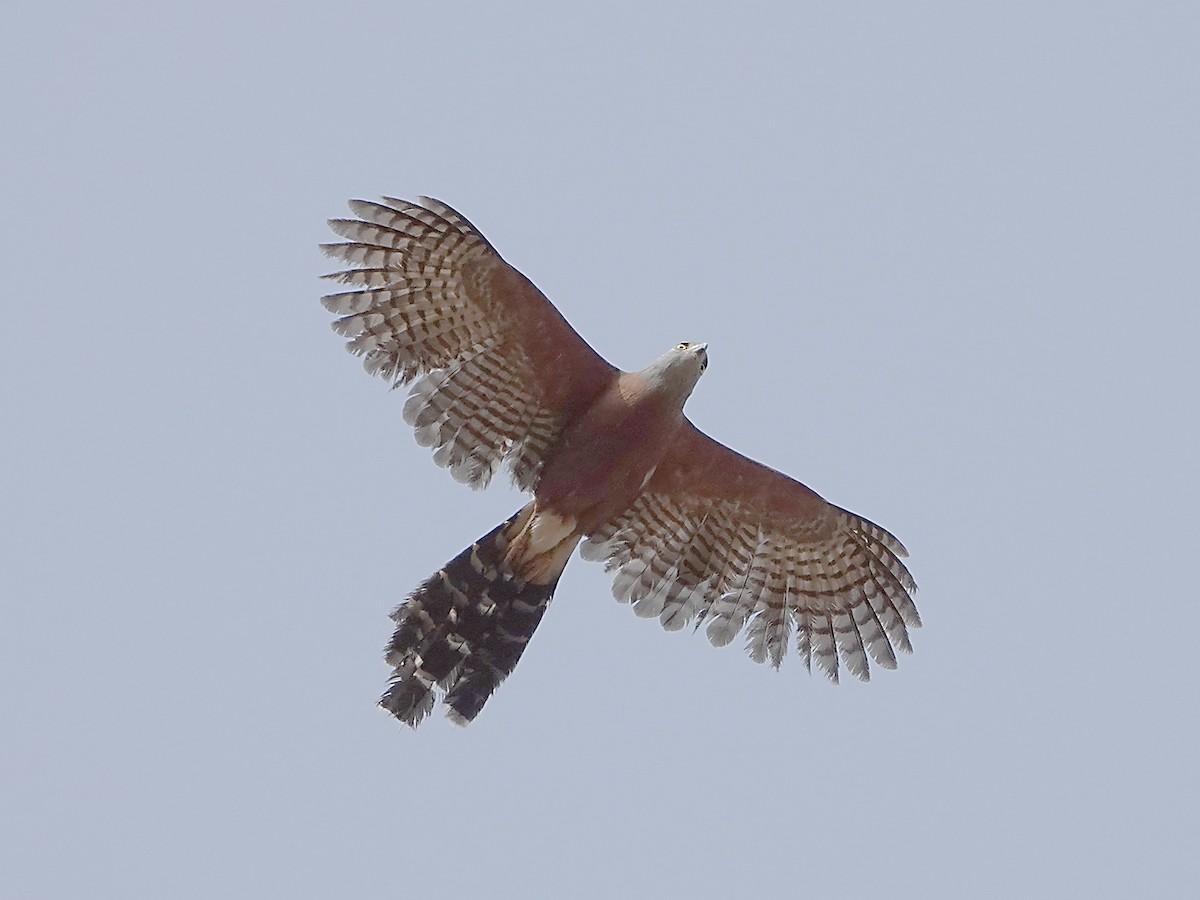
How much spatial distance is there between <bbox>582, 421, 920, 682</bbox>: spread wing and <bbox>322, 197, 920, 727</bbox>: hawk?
0.5 inches

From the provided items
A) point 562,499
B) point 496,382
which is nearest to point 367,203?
point 496,382

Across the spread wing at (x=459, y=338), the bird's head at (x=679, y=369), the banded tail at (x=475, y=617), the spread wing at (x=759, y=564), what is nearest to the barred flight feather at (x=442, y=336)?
the spread wing at (x=459, y=338)

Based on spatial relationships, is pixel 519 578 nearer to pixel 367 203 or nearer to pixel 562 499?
pixel 562 499

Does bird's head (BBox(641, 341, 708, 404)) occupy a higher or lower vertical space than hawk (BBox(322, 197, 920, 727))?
higher

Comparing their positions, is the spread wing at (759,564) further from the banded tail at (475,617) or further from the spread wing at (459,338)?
the spread wing at (459,338)

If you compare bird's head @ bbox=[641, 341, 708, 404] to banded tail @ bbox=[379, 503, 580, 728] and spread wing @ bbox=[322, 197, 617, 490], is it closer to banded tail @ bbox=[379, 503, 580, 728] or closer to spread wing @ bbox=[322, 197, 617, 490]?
spread wing @ bbox=[322, 197, 617, 490]

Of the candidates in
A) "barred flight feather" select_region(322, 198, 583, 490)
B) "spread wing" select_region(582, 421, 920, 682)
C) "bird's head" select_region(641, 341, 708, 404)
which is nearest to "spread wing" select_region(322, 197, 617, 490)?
"barred flight feather" select_region(322, 198, 583, 490)

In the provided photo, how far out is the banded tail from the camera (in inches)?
535

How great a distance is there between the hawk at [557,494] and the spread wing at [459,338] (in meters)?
0.01

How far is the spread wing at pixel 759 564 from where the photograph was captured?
1459 cm

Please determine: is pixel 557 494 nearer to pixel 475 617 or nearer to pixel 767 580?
pixel 475 617

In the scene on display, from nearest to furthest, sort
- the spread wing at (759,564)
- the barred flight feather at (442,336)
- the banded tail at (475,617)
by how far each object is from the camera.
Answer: the barred flight feather at (442,336), the banded tail at (475,617), the spread wing at (759,564)

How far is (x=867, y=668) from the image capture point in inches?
587

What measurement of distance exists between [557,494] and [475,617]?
1208 mm
